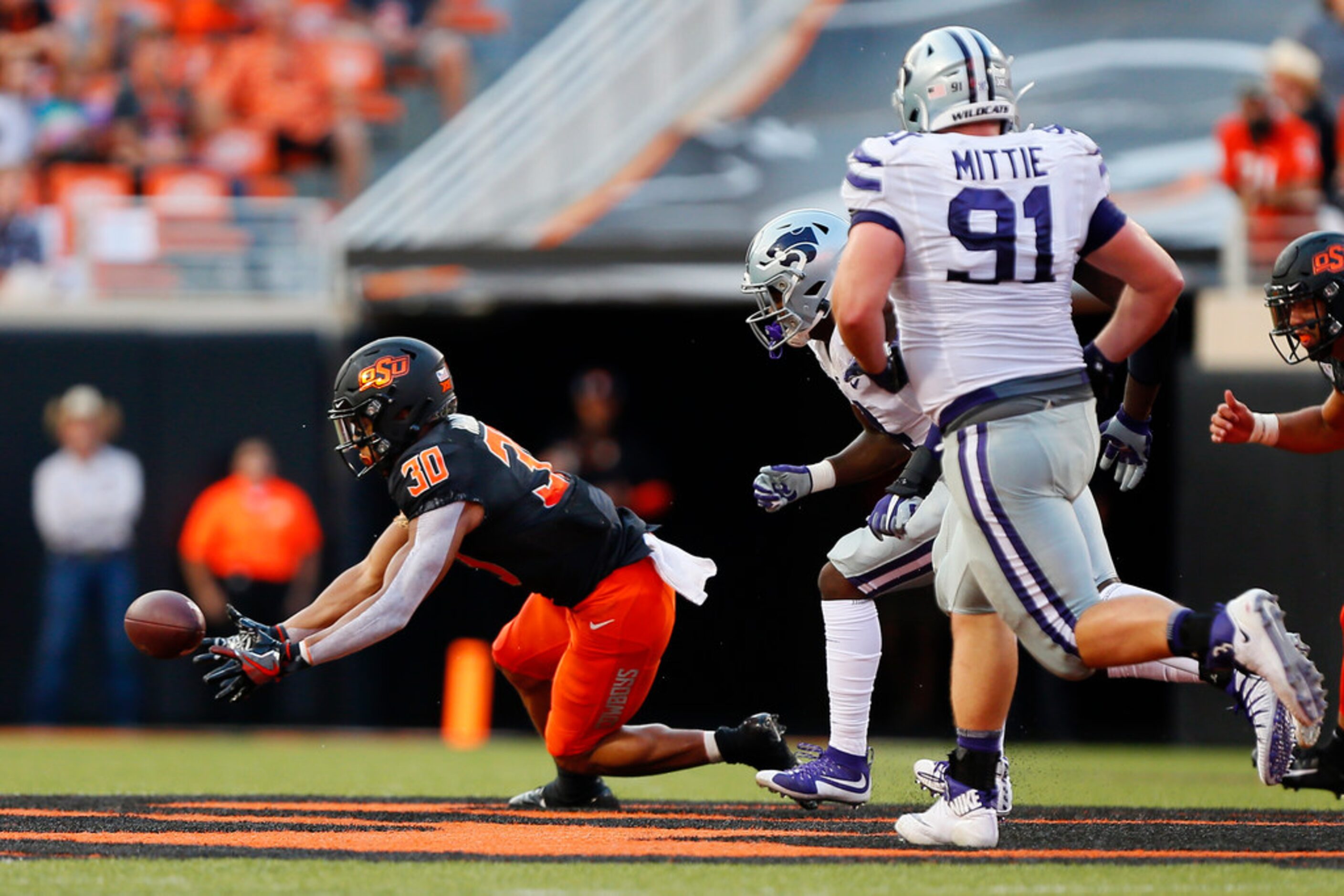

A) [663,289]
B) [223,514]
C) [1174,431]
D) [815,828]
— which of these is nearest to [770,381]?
[663,289]

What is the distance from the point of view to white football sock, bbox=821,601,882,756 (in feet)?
18.7

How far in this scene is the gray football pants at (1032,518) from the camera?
14.8 feet

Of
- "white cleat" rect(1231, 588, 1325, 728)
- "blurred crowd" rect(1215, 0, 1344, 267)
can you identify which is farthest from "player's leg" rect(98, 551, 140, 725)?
"white cleat" rect(1231, 588, 1325, 728)

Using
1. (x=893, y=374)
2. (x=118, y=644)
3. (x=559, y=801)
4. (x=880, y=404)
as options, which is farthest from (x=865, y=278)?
(x=118, y=644)

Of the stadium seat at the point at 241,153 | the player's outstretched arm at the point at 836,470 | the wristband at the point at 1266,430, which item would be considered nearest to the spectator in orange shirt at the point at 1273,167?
the wristband at the point at 1266,430

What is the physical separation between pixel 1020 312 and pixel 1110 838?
→ 1.45 meters

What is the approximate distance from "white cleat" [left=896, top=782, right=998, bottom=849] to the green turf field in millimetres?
361

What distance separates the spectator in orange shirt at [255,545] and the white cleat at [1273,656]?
7.38 meters

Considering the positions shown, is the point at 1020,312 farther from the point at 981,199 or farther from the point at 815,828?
the point at 815,828

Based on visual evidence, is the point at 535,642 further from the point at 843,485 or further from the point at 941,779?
the point at 941,779

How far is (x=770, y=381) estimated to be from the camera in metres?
10.6

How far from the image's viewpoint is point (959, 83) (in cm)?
477

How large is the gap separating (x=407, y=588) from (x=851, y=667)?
1377 millimetres

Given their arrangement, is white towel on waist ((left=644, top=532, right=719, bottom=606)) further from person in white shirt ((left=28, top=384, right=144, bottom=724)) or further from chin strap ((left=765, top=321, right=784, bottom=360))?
person in white shirt ((left=28, top=384, right=144, bottom=724))
